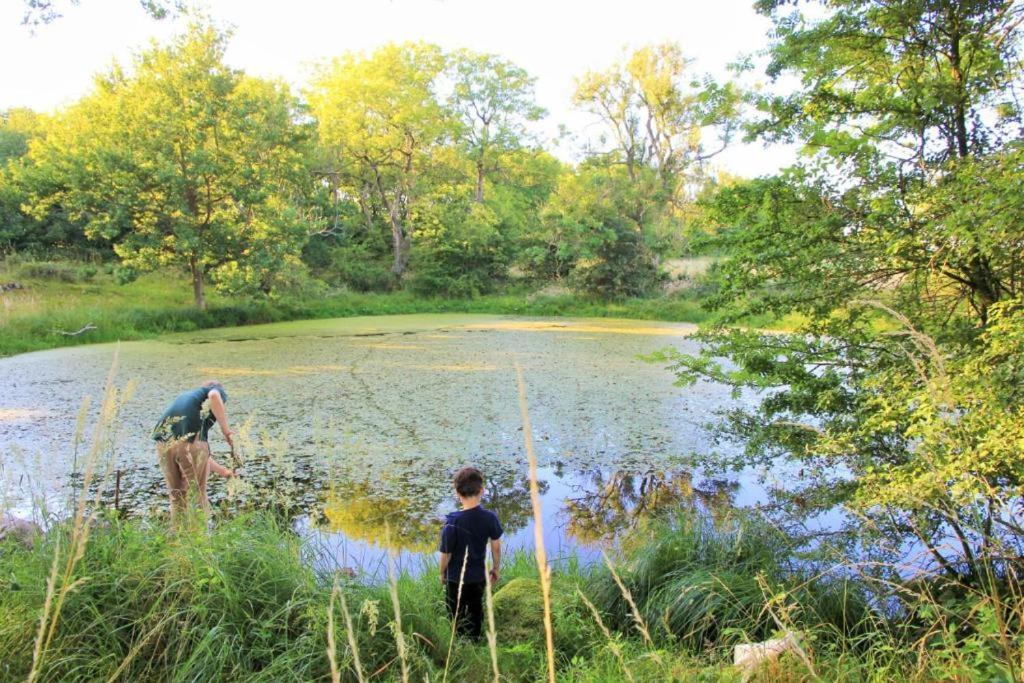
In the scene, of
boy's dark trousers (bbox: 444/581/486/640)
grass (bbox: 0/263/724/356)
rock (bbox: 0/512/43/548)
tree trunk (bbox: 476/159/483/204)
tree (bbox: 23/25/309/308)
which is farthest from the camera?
tree trunk (bbox: 476/159/483/204)

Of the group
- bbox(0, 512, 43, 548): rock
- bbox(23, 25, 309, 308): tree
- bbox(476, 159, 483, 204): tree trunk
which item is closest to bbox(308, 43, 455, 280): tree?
bbox(476, 159, 483, 204): tree trunk

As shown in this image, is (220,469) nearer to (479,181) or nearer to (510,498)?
(510,498)

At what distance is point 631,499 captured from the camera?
13.1 feet

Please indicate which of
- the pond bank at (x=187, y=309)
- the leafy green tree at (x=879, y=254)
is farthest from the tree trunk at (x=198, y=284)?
the leafy green tree at (x=879, y=254)

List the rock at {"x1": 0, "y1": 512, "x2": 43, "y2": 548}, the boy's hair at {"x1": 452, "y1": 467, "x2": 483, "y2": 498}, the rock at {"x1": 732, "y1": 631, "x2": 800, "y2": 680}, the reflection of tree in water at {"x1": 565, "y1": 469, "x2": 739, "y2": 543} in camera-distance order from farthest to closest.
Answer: the reflection of tree in water at {"x1": 565, "y1": 469, "x2": 739, "y2": 543}, the boy's hair at {"x1": 452, "y1": 467, "x2": 483, "y2": 498}, the rock at {"x1": 0, "y1": 512, "x2": 43, "y2": 548}, the rock at {"x1": 732, "y1": 631, "x2": 800, "y2": 680}

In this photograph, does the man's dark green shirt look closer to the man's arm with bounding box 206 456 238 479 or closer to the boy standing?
the man's arm with bounding box 206 456 238 479

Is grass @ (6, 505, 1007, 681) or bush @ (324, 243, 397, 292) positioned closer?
grass @ (6, 505, 1007, 681)

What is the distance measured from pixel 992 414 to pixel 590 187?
1838 cm

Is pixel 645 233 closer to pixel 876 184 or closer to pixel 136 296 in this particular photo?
pixel 136 296

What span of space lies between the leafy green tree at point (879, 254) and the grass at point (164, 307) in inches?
223

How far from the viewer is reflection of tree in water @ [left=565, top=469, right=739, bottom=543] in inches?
141

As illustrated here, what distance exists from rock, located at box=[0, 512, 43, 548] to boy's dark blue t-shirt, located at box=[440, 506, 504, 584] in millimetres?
1365

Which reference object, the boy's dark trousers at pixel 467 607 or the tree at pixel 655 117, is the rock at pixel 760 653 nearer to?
the boy's dark trousers at pixel 467 607

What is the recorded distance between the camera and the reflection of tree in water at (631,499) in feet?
11.8
